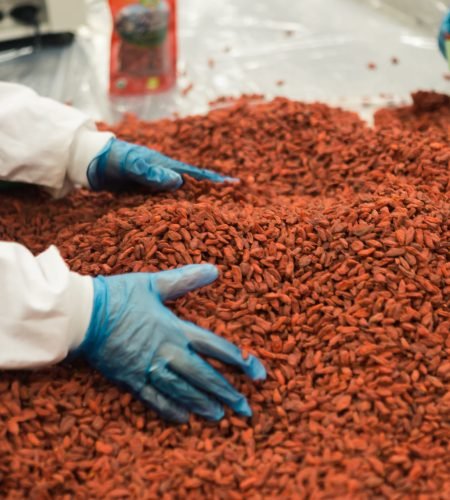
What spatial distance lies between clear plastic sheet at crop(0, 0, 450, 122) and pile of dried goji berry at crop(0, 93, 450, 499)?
0.92 m

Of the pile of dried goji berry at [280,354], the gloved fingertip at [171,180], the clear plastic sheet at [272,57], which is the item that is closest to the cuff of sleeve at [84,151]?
the pile of dried goji berry at [280,354]

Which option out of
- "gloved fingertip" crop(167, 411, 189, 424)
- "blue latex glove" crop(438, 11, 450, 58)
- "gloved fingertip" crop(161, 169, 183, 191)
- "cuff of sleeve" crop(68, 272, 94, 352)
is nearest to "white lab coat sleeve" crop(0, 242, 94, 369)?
"cuff of sleeve" crop(68, 272, 94, 352)

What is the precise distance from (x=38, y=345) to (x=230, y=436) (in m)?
0.44

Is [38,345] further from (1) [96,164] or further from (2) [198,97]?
(2) [198,97]

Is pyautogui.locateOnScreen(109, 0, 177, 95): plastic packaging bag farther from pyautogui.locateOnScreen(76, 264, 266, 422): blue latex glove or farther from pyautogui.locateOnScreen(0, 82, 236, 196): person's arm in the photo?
pyautogui.locateOnScreen(76, 264, 266, 422): blue latex glove

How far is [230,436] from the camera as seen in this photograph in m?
1.28

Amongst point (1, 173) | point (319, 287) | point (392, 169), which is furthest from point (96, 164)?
point (392, 169)

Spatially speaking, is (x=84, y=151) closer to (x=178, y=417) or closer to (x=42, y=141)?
(x=42, y=141)

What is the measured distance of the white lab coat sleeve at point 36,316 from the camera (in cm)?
127

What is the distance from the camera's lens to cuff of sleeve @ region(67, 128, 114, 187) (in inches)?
68.8

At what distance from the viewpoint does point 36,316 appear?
1271 millimetres

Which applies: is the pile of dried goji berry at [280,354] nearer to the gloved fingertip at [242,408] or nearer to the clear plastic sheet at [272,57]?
the gloved fingertip at [242,408]

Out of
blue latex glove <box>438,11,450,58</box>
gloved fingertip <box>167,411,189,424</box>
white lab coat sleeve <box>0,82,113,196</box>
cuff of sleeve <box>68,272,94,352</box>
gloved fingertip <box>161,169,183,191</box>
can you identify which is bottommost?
gloved fingertip <box>167,411,189,424</box>

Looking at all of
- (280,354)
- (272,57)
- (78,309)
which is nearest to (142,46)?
(272,57)
